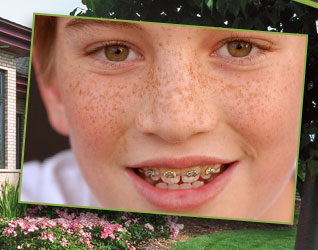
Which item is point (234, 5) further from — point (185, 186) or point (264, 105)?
point (185, 186)

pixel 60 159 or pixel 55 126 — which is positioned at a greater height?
pixel 55 126

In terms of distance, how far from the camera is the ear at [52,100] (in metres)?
4.39

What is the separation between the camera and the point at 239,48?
416cm

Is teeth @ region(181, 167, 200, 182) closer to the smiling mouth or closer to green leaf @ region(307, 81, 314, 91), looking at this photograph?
the smiling mouth

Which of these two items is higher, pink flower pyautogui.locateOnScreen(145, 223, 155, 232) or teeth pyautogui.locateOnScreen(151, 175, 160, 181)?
teeth pyautogui.locateOnScreen(151, 175, 160, 181)

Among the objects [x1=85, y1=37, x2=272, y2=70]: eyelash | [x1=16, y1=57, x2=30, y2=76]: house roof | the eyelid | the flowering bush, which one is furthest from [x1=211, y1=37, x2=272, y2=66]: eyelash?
[x1=16, y1=57, x2=30, y2=76]: house roof

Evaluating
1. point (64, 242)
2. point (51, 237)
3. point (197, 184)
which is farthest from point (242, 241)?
point (197, 184)

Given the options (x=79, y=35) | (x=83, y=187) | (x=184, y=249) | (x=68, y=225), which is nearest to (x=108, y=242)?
(x=68, y=225)

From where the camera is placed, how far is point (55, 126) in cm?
443

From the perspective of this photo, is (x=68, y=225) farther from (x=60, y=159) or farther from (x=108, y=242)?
(x=60, y=159)

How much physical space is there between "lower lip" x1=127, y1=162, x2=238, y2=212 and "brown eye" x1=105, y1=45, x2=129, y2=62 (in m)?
0.94

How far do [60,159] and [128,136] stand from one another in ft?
2.24

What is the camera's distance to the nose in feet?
13.1

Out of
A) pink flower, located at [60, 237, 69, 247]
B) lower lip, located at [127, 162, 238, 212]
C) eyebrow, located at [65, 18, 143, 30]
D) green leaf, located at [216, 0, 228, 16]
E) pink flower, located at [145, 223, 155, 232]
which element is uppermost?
green leaf, located at [216, 0, 228, 16]
